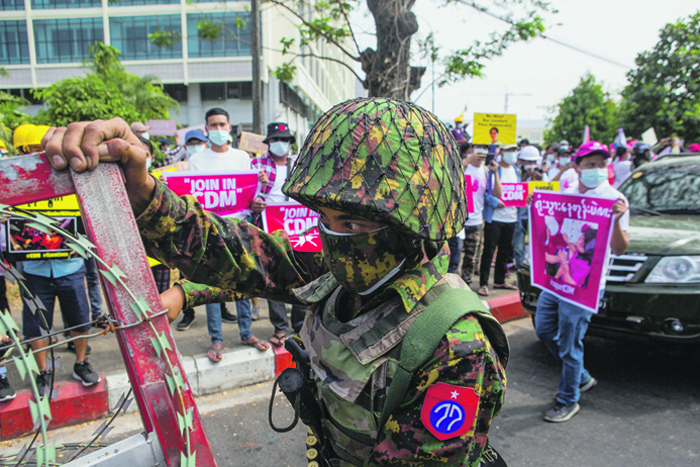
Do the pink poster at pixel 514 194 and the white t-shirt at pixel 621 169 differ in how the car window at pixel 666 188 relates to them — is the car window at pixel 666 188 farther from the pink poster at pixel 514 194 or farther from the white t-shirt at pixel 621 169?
the white t-shirt at pixel 621 169

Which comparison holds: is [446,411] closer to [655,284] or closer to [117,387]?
[117,387]

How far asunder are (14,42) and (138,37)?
8.41 meters

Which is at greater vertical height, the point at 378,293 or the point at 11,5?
the point at 11,5

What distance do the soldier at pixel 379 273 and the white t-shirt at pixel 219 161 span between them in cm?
364

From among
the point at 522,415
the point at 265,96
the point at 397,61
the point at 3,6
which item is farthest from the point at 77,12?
the point at 522,415

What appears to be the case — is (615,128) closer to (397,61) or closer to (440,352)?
(397,61)

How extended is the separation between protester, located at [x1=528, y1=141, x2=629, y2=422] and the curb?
7.49 ft

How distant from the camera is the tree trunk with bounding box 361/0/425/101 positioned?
5.55m

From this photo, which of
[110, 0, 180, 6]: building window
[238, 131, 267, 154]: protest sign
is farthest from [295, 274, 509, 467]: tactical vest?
[110, 0, 180, 6]: building window

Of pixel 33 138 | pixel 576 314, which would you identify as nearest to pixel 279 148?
pixel 33 138

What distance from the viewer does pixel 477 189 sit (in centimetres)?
611

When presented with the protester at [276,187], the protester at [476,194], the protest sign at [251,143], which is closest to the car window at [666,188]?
the protester at [476,194]

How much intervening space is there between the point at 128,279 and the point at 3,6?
120ft

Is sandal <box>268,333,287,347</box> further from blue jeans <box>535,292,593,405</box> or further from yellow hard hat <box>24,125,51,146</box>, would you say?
yellow hard hat <box>24,125,51,146</box>
